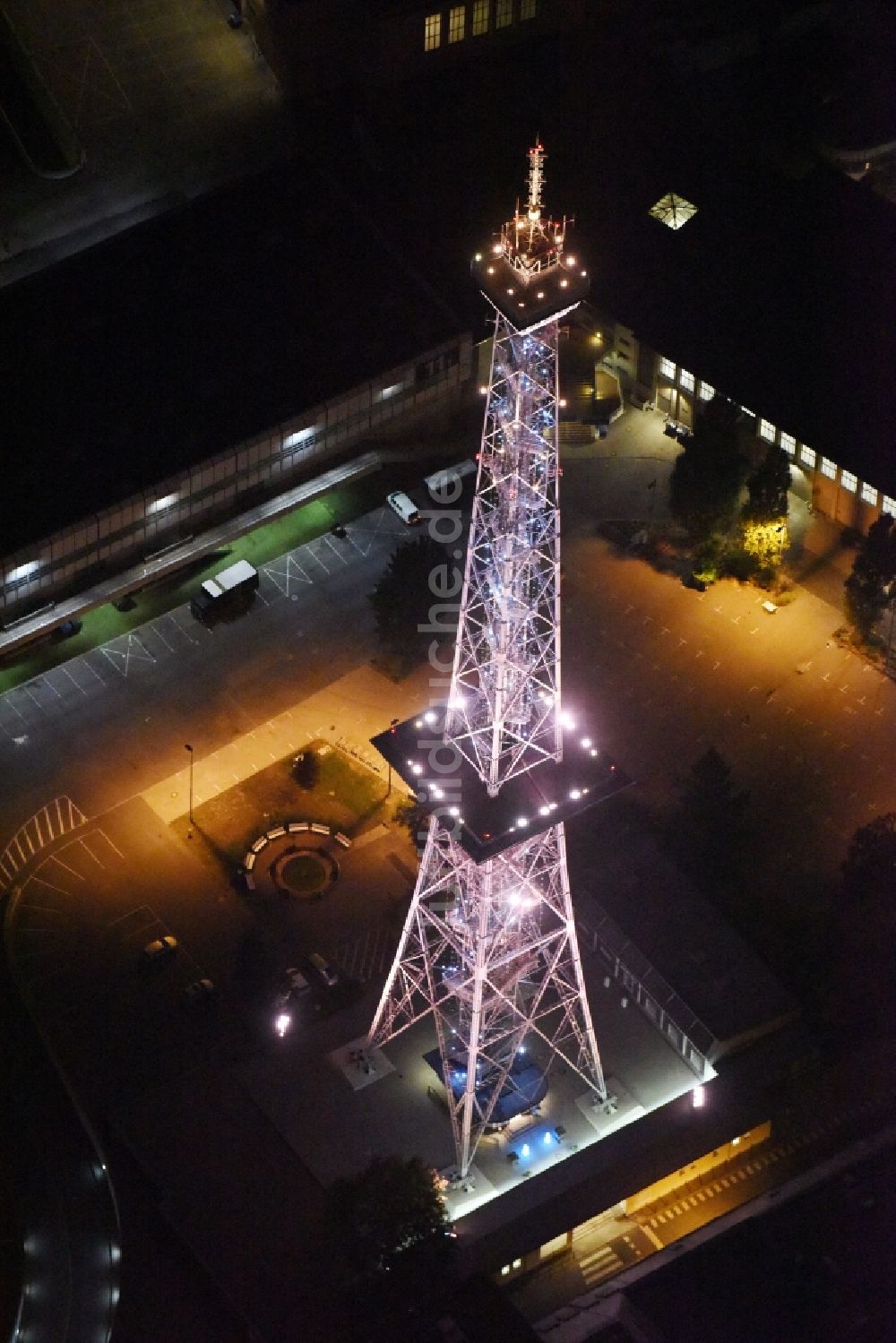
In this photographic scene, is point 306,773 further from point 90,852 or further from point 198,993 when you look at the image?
point 198,993

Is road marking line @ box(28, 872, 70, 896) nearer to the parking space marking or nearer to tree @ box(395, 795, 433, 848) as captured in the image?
the parking space marking

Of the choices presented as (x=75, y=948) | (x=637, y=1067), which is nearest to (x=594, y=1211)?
(x=637, y=1067)

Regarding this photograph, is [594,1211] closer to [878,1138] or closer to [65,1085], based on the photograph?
[878,1138]

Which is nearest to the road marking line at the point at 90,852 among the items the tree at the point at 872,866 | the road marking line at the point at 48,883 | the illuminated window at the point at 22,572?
the road marking line at the point at 48,883

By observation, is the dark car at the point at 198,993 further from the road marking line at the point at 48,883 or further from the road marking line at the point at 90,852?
the road marking line at the point at 90,852

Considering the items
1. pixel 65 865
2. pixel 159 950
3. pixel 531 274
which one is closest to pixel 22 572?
pixel 65 865

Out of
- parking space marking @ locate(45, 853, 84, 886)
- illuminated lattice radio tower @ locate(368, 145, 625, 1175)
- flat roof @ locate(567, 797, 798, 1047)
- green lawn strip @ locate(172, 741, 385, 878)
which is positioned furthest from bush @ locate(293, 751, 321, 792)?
flat roof @ locate(567, 797, 798, 1047)
